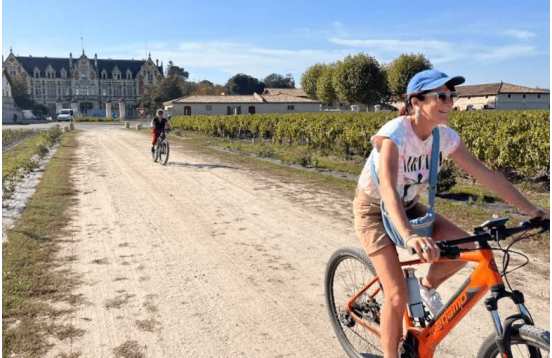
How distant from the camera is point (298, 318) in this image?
13.7 feet

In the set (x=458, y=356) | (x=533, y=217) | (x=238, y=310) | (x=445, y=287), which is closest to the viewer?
(x=533, y=217)

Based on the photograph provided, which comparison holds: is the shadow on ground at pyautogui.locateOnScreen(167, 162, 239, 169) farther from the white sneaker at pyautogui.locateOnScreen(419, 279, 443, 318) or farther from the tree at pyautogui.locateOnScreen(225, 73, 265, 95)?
the tree at pyautogui.locateOnScreen(225, 73, 265, 95)

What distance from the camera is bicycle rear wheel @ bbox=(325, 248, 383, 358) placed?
3.38 metres

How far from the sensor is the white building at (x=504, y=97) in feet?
240

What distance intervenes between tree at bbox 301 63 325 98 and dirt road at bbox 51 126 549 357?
80837 mm

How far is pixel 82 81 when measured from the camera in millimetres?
122500

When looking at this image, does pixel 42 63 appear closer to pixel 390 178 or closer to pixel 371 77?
pixel 371 77

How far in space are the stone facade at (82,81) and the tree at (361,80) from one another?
62782 mm

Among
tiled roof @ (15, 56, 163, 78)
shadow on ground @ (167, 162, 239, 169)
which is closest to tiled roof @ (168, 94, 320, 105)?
tiled roof @ (15, 56, 163, 78)

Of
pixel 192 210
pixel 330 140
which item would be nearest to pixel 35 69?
pixel 330 140

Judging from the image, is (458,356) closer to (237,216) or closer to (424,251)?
(424,251)

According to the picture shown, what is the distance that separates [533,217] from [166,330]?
2.82m

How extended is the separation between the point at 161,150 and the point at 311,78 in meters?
76.1

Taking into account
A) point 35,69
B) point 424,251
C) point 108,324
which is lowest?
point 108,324
